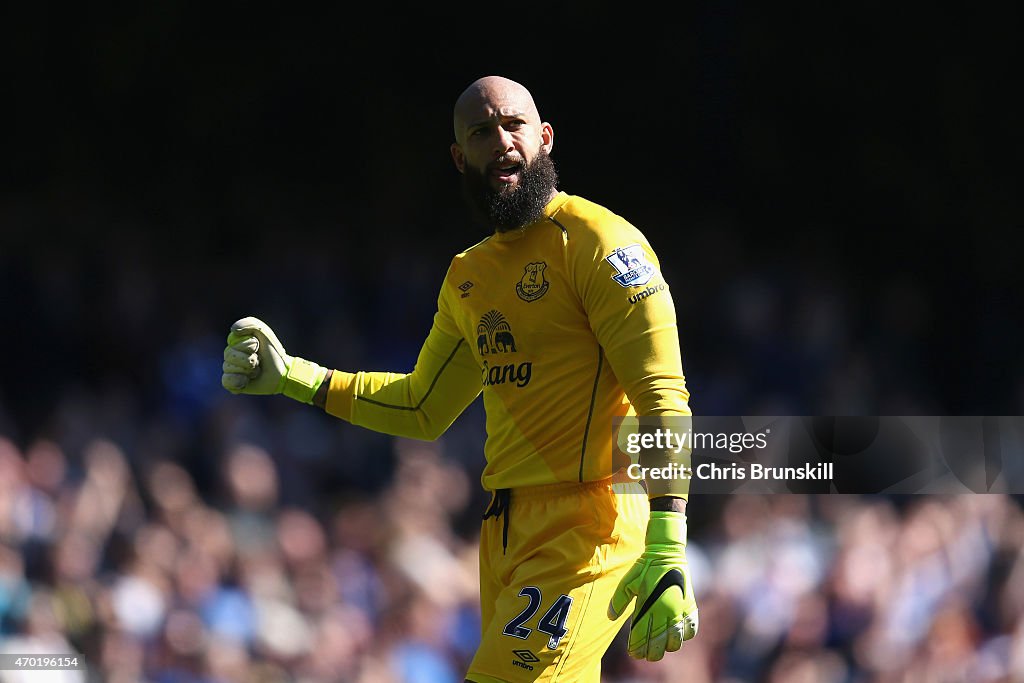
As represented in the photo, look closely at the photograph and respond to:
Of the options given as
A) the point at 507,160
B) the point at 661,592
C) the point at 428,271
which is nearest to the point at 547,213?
the point at 507,160

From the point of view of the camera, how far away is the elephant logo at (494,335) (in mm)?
4059

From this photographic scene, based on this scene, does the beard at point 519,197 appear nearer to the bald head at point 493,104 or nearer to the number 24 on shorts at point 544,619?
the bald head at point 493,104

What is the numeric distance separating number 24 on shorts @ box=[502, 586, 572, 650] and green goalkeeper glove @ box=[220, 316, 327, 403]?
1.22 m

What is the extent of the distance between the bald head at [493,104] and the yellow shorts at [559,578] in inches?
44.6

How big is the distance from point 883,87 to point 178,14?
19.5 feet

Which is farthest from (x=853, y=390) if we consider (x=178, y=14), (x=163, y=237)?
(x=178, y=14)

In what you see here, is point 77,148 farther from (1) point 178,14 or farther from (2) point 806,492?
(2) point 806,492

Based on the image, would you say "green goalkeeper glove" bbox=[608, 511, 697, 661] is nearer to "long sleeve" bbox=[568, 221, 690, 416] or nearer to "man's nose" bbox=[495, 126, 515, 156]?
"long sleeve" bbox=[568, 221, 690, 416]

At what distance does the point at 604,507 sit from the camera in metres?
3.93

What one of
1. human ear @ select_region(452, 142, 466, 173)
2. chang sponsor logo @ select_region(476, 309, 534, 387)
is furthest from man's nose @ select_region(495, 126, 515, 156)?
chang sponsor logo @ select_region(476, 309, 534, 387)

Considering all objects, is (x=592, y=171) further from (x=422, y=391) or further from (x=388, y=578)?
(x=422, y=391)

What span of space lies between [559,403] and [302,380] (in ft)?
3.77

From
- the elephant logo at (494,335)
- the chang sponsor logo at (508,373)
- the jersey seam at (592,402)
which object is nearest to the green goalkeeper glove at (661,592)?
the jersey seam at (592,402)

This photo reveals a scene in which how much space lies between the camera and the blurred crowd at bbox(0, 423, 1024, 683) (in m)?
7.52
